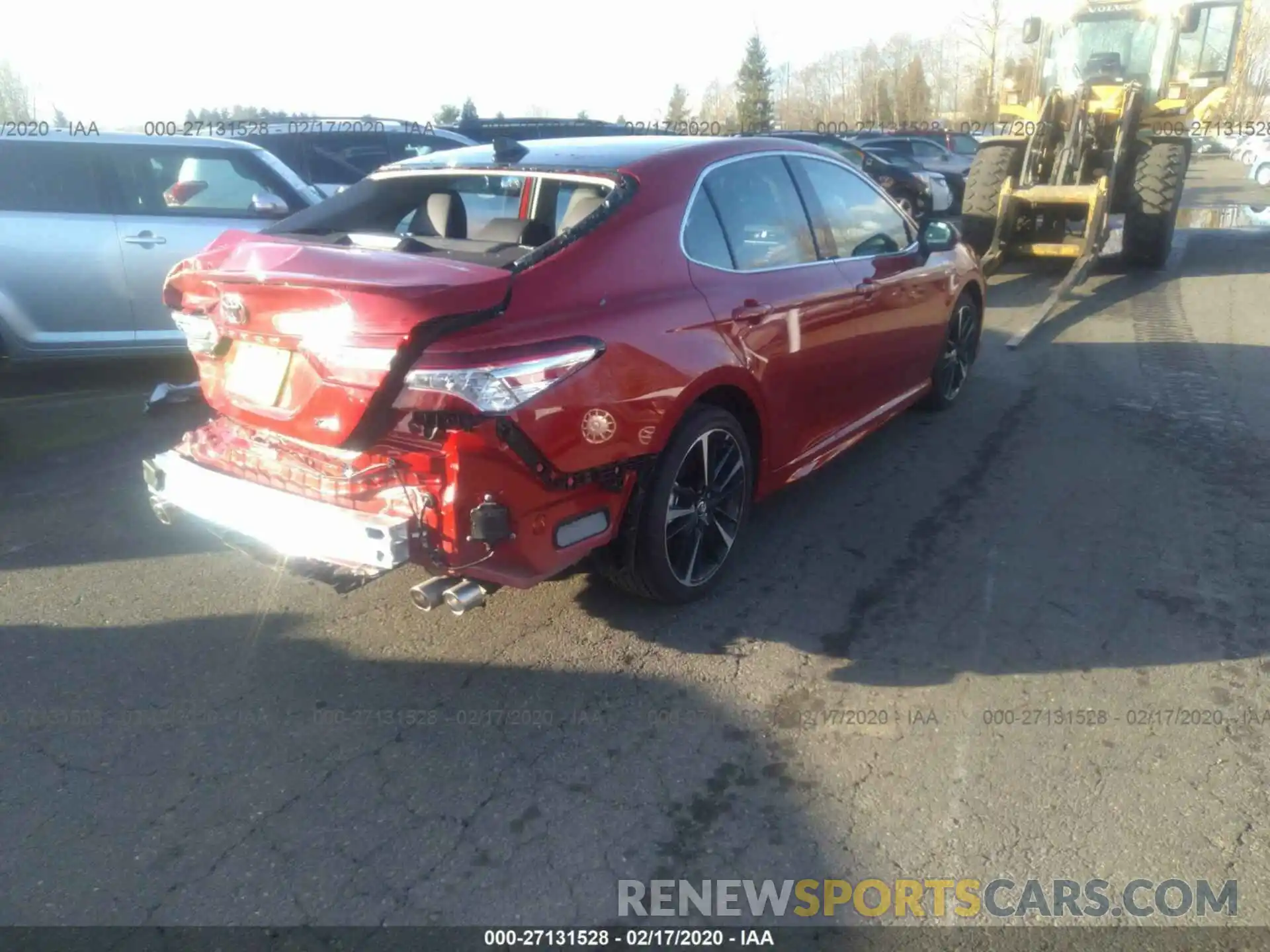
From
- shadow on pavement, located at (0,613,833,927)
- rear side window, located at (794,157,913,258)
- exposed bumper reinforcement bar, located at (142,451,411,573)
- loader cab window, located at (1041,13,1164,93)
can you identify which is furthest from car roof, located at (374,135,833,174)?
loader cab window, located at (1041,13,1164,93)

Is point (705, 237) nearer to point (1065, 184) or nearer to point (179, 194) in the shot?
point (179, 194)

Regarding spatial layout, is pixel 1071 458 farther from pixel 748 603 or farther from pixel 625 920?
pixel 625 920

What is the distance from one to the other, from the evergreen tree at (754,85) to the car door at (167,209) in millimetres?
39126

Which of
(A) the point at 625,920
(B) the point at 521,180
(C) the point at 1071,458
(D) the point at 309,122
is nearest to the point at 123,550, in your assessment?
(B) the point at 521,180

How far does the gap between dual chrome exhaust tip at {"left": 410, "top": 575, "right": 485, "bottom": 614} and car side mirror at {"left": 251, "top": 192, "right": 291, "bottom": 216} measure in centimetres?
468

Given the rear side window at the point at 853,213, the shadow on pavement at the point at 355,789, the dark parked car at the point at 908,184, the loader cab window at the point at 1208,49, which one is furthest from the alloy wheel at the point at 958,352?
the dark parked car at the point at 908,184

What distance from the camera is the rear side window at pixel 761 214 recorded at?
3.91 m

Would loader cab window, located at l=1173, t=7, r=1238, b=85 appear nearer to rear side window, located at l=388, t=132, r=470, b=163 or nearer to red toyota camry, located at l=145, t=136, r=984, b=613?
rear side window, located at l=388, t=132, r=470, b=163

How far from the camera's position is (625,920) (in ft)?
7.92

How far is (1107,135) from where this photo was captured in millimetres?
11102

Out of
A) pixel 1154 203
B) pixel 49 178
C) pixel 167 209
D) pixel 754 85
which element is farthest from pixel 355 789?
pixel 754 85

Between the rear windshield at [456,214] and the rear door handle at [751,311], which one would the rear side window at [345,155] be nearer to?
the rear windshield at [456,214]

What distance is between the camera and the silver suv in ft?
20.6

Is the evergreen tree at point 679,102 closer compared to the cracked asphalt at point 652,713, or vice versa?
the cracked asphalt at point 652,713
